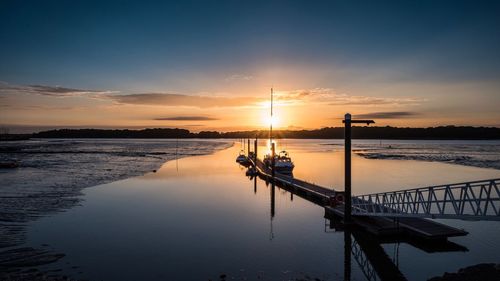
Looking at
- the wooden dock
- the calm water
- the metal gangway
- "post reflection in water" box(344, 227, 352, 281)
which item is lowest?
"post reflection in water" box(344, 227, 352, 281)

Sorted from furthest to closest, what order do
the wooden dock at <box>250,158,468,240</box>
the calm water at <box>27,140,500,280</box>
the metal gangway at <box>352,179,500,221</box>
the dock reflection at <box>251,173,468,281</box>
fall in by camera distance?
the wooden dock at <box>250,158,468,240</box>, the dock reflection at <box>251,173,468,281</box>, the calm water at <box>27,140,500,280</box>, the metal gangway at <box>352,179,500,221</box>

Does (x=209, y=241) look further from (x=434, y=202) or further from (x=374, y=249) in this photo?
(x=434, y=202)

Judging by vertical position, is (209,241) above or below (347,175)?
below

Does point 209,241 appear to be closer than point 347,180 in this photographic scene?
Yes

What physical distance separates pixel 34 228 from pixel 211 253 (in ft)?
34.3

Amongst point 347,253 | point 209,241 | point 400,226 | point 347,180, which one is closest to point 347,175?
point 347,180

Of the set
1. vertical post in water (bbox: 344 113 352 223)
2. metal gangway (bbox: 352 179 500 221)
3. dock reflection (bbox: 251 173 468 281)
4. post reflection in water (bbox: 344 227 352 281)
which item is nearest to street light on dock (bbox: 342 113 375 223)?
vertical post in water (bbox: 344 113 352 223)

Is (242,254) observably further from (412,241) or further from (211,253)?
(412,241)

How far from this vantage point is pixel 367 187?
4000 centimetres

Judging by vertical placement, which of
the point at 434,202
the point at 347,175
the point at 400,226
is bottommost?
the point at 400,226

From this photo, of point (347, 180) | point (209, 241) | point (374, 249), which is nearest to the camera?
point (374, 249)

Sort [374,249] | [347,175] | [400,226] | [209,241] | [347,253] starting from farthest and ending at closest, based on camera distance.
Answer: [347,175]
[400,226]
[209,241]
[374,249]
[347,253]

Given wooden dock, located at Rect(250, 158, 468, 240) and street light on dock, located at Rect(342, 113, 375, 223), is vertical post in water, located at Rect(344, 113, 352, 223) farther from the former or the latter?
wooden dock, located at Rect(250, 158, 468, 240)

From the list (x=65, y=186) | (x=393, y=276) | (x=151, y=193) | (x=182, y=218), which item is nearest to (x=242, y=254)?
(x=393, y=276)
